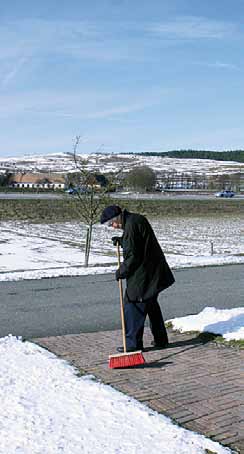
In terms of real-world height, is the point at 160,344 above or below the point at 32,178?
below

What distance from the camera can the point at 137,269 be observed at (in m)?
6.54

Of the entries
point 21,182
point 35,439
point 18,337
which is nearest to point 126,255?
point 18,337

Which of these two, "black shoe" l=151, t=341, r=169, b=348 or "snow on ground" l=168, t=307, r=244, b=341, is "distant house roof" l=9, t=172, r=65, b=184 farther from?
"black shoe" l=151, t=341, r=169, b=348

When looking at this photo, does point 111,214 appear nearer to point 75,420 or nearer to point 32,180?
point 75,420

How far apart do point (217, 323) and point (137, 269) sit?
2.00 m

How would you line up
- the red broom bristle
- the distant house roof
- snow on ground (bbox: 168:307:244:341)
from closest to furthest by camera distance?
the red broom bristle
snow on ground (bbox: 168:307:244:341)
the distant house roof

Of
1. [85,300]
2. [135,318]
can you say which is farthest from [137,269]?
[85,300]

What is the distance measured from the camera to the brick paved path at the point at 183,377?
4829 millimetres

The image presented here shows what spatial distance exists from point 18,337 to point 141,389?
2343 millimetres

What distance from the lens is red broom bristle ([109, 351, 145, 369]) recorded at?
6211mm

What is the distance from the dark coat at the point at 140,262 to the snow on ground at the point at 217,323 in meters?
1.39

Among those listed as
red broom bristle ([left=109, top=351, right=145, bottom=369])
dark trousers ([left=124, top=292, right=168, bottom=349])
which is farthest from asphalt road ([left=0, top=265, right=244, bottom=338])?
red broom bristle ([left=109, top=351, right=145, bottom=369])

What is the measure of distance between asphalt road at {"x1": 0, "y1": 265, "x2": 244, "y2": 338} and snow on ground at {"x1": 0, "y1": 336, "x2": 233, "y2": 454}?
2163 mm

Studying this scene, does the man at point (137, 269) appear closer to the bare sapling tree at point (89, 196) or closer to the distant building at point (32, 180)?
the bare sapling tree at point (89, 196)
